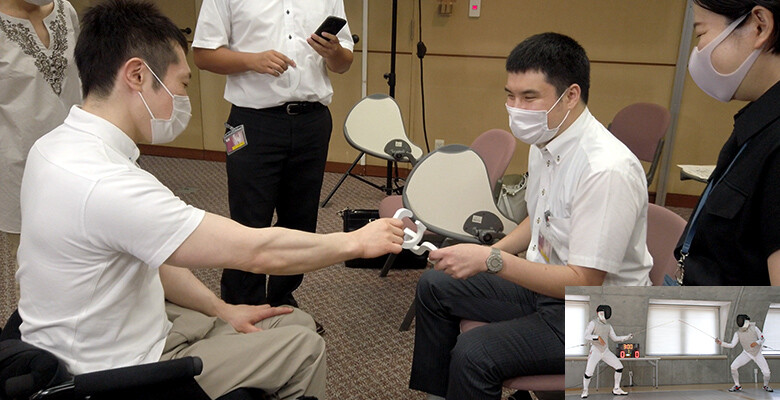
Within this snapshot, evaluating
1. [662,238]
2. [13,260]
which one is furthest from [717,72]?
[13,260]

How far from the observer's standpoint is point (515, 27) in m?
4.70

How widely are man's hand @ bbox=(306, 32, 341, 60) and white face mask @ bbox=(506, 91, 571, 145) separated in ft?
2.91

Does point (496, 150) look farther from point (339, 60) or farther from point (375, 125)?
point (339, 60)

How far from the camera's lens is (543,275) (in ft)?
5.04

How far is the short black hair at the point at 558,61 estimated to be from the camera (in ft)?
5.54

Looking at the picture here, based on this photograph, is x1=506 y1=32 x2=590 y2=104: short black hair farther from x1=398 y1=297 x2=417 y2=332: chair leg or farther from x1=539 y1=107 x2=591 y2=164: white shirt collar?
x1=398 y1=297 x2=417 y2=332: chair leg

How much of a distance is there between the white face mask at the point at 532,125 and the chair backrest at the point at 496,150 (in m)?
0.86

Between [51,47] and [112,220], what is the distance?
1452mm

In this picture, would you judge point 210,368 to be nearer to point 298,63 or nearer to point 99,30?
point 99,30

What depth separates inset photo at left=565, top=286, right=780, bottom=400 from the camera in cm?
59

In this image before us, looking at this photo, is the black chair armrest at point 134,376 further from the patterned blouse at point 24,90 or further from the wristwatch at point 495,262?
the patterned blouse at point 24,90

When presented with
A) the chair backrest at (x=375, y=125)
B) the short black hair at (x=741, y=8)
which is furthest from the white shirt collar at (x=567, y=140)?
the chair backrest at (x=375, y=125)

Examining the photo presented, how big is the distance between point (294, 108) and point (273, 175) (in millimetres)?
288

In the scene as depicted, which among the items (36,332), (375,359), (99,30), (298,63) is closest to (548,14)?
(298,63)
